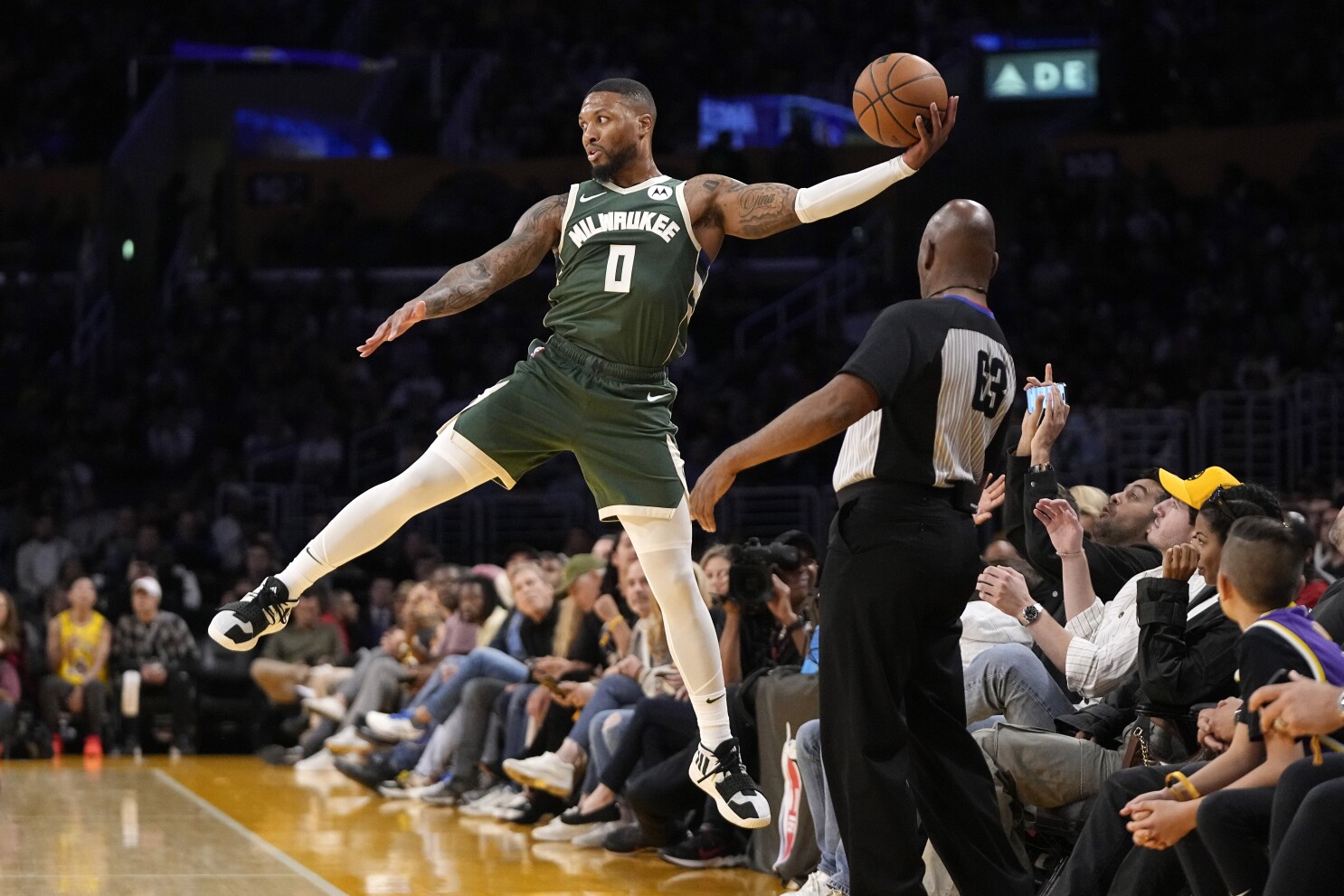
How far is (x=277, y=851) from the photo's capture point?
7.52 meters

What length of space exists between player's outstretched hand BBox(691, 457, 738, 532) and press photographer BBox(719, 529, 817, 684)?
232 centimetres

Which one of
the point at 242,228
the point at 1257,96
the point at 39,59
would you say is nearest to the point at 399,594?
the point at 242,228

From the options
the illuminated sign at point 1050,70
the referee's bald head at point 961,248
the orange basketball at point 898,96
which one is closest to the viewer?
the referee's bald head at point 961,248

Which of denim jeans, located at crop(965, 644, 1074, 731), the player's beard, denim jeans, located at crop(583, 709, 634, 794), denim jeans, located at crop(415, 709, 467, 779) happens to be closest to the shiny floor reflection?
denim jeans, located at crop(415, 709, 467, 779)

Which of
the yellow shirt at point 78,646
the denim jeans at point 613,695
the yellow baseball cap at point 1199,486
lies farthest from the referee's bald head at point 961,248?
the yellow shirt at point 78,646

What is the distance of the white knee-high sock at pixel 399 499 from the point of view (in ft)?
17.0

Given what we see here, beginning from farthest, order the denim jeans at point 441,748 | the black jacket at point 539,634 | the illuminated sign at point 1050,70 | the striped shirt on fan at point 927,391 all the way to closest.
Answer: the illuminated sign at point 1050,70, the denim jeans at point 441,748, the black jacket at point 539,634, the striped shirt on fan at point 927,391

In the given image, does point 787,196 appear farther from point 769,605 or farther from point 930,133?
point 769,605

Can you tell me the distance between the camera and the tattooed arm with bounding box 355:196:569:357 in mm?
5180

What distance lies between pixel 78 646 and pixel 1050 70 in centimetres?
1190

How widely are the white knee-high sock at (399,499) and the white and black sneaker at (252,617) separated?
0.13 m

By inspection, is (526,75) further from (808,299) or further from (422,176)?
(808,299)

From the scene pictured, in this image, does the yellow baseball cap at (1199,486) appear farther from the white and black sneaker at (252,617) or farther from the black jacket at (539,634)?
the black jacket at (539,634)

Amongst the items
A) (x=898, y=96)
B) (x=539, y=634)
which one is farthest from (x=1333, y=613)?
(x=539, y=634)
